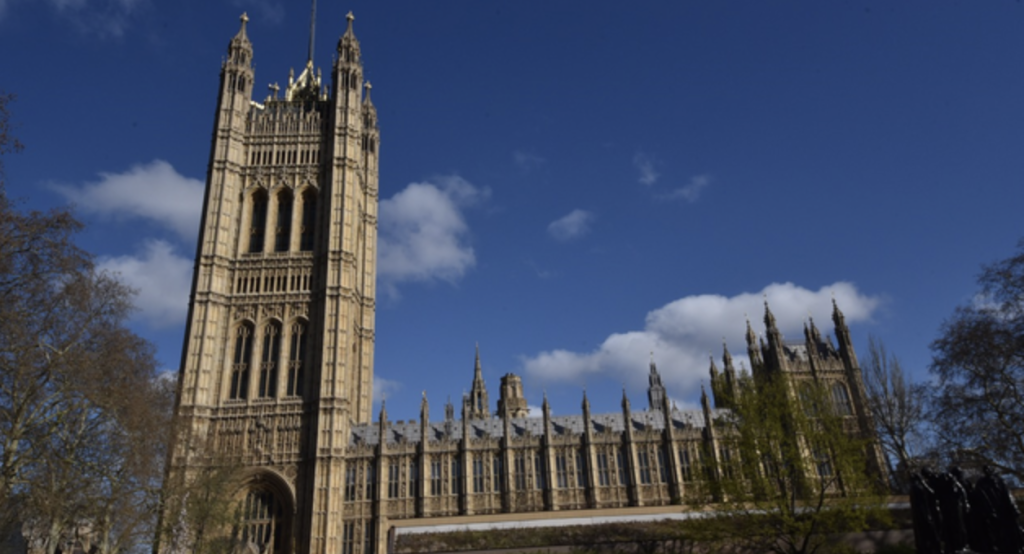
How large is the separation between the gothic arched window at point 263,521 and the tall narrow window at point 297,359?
720cm

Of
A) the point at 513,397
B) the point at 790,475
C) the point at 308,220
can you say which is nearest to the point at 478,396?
the point at 513,397

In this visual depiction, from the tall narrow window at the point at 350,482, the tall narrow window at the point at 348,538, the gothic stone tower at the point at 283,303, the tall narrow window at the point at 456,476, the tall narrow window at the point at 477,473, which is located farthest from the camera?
the tall narrow window at the point at 477,473

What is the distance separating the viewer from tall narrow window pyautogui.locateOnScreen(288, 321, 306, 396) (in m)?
49.5

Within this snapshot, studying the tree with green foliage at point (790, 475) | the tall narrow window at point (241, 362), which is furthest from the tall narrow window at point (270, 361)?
the tree with green foliage at point (790, 475)

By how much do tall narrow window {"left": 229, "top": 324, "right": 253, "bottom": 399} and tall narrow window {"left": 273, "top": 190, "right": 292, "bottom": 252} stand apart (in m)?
7.26

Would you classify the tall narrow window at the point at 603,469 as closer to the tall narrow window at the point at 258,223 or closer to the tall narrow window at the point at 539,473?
the tall narrow window at the point at 539,473

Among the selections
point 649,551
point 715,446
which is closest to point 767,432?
point 649,551

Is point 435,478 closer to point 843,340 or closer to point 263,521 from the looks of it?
point 263,521

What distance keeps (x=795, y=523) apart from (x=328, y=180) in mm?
43551

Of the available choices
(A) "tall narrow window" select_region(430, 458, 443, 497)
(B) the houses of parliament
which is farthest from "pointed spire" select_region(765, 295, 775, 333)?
(A) "tall narrow window" select_region(430, 458, 443, 497)

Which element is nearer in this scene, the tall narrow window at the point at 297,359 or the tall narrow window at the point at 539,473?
the tall narrow window at the point at 539,473

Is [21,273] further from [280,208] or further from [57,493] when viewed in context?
[280,208]

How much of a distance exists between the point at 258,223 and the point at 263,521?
77.2 ft

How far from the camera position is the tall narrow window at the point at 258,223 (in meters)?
55.5
